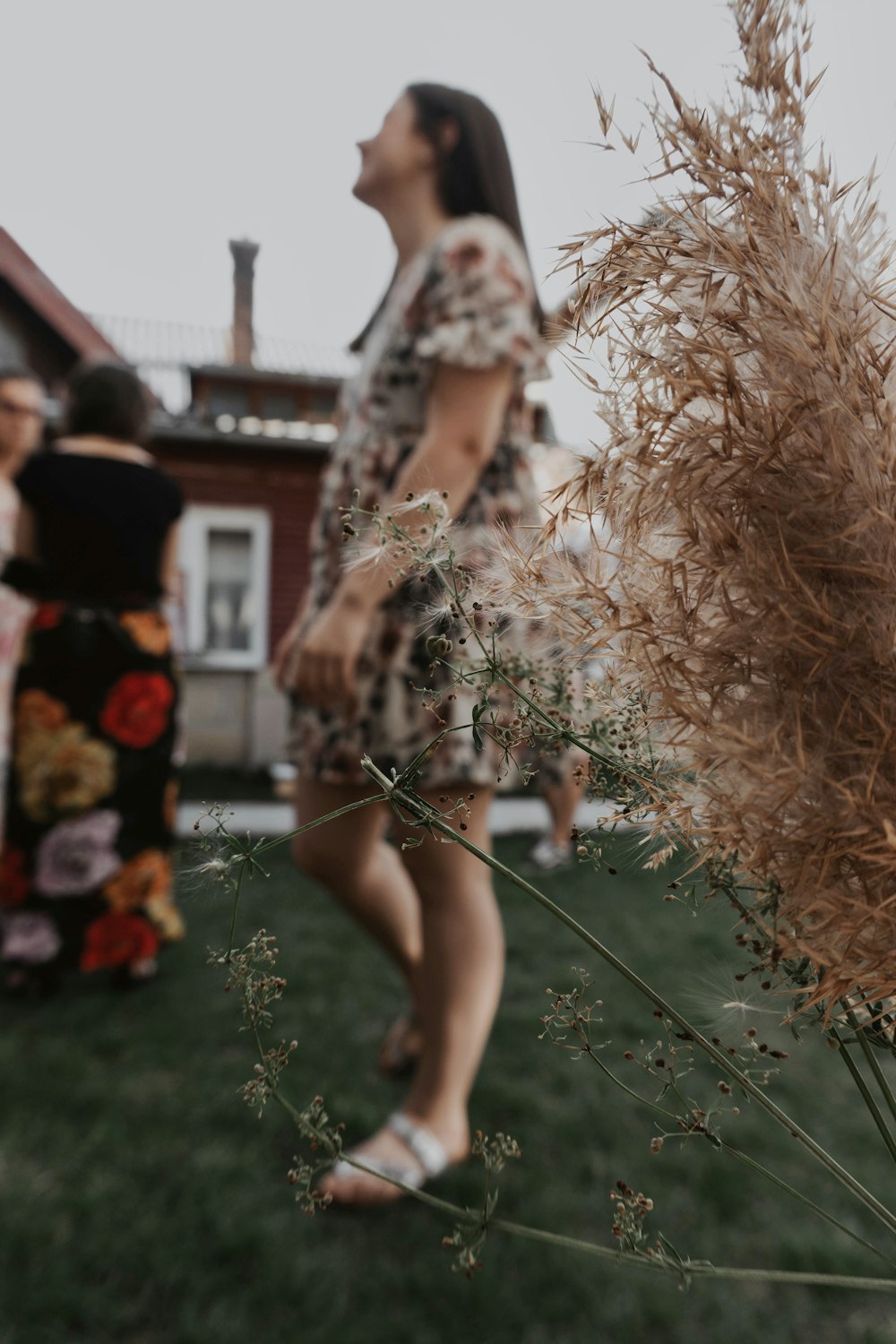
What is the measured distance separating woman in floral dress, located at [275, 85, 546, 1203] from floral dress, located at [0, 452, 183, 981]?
4.30 ft

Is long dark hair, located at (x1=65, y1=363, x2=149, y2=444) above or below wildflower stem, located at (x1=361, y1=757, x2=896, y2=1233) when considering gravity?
above

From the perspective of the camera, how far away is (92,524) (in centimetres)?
294

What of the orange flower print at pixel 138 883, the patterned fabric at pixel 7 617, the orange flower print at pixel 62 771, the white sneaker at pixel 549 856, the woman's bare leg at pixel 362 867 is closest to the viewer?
the woman's bare leg at pixel 362 867

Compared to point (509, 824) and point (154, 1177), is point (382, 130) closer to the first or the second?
point (154, 1177)

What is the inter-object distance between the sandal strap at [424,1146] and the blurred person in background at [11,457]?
2522 millimetres

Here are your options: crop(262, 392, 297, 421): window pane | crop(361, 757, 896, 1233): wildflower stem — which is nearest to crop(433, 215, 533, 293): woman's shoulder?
crop(361, 757, 896, 1233): wildflower stem

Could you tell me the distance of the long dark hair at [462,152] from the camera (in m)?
1.78

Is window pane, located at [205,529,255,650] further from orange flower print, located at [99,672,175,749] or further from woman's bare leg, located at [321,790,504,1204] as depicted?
woman's bare leg, located at [321,790,504,1204]

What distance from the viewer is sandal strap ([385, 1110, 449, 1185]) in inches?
71.5

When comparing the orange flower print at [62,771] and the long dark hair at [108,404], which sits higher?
the long dark hair at [108,404]

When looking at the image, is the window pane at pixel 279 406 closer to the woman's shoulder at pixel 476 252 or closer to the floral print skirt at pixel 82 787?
the floral print skirt at pixel 82 787

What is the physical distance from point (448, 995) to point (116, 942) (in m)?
1.78

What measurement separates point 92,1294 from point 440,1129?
693 millimetres

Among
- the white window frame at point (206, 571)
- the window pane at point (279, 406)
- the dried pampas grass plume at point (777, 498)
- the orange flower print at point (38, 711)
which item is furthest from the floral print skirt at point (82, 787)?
the window pane at point (279, 406)
